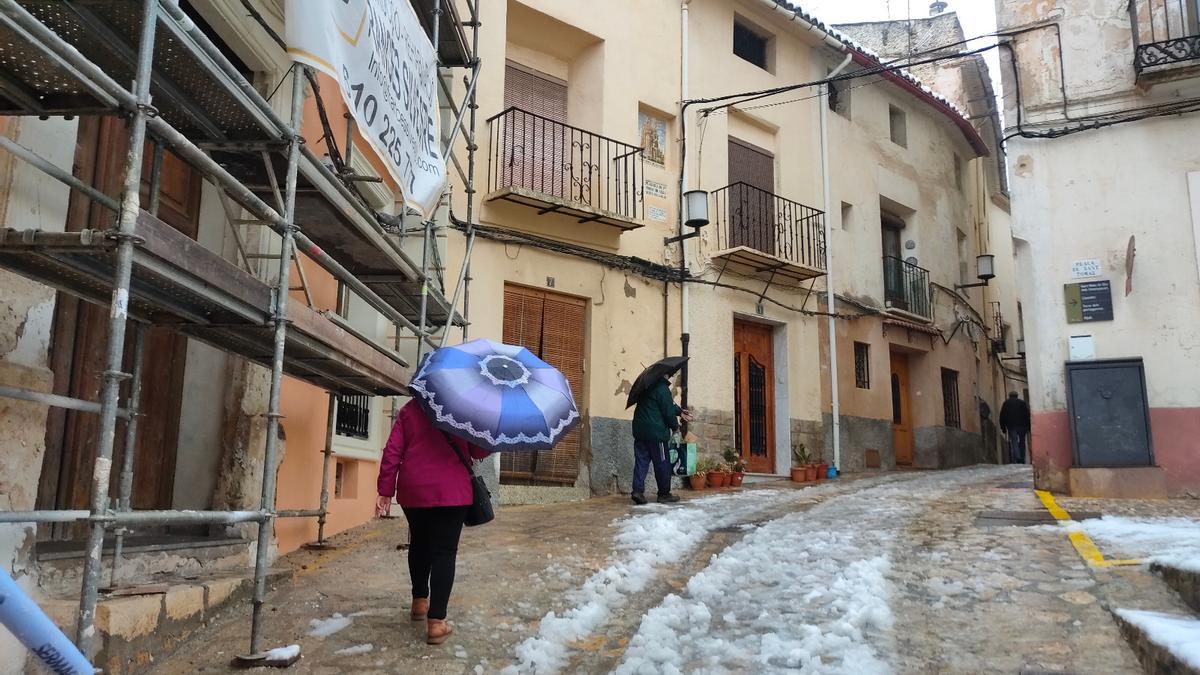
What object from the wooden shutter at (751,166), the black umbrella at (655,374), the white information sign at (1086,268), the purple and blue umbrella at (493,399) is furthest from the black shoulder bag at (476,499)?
the wooden shutter at (751,166)

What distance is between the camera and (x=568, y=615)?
4.75 m

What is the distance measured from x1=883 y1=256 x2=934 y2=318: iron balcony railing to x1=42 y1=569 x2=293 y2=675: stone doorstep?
1377 cm

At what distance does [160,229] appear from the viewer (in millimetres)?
2977

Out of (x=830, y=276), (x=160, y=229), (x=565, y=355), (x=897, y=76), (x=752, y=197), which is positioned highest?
(x=897, y=76)

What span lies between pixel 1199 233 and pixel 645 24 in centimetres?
740

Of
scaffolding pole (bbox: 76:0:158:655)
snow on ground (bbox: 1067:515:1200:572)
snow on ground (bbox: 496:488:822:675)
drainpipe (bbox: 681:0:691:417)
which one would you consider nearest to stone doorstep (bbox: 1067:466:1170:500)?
snow on ground (bbox: 1067:515:1200:572)

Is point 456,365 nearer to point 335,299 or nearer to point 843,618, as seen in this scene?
point 843,618

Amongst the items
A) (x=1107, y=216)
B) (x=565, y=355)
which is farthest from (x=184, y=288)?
(x=1107, y=216)

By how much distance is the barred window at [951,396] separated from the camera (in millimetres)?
18078

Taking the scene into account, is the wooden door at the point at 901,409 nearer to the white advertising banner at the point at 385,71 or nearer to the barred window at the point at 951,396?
the barred window at the point at 951,396

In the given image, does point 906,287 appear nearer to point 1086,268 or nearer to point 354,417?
point 1086,268

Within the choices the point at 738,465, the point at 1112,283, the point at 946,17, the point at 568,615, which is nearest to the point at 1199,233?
the point at 1112,283

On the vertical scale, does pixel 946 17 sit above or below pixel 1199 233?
above

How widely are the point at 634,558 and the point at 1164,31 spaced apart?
27.2 ft
